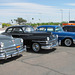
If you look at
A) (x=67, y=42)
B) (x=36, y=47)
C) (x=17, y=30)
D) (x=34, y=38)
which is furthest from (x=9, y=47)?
(x=67, y=42)

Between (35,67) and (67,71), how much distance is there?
1.33 m

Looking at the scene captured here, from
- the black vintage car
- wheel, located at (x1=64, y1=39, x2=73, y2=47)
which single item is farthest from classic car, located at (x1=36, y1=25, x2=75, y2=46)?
the black vintage car

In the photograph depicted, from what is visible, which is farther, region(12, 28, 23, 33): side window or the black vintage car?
region(12, 28, 23, 33): side window

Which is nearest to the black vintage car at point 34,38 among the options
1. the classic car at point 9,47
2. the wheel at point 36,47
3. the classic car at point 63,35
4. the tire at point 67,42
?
the wheel at point 36,47

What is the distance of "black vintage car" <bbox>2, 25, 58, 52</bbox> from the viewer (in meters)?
8.27

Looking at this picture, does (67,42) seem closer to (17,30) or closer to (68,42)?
(68,42)

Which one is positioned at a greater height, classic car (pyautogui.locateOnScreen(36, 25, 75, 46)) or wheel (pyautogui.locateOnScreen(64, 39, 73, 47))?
classic car (pyautogui.locateOnScreen(36, 25, 75, 46))

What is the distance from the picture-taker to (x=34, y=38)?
8.57 meters

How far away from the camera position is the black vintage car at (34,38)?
8273 millimetres

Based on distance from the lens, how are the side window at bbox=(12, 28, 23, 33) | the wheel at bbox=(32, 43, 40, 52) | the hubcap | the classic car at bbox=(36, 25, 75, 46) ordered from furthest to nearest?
the hubcap → the classic car at bbox=(36, 25, 75, 46) → the side window at bbox=(12, 28, 23, 33) → the wheel at bbox=(32, 43, 40, 52)

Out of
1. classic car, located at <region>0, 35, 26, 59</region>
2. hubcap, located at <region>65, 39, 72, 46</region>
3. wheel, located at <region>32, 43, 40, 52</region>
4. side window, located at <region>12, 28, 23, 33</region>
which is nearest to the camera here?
classic car, located at <region>0, 35, 26, 59</region>

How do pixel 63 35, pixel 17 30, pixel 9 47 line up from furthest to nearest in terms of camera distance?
1. pixel 63 35
2. pixel 17 30
3. pixel 9 47

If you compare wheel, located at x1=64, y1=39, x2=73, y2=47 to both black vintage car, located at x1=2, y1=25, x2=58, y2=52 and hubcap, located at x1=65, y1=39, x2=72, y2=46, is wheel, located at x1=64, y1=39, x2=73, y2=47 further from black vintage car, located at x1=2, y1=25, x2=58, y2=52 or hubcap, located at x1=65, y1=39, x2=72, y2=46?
black vintage car, located at x1=2, y1=25, x2=58, y2=52

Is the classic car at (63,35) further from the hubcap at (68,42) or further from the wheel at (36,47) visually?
the wheel at (36,47)
